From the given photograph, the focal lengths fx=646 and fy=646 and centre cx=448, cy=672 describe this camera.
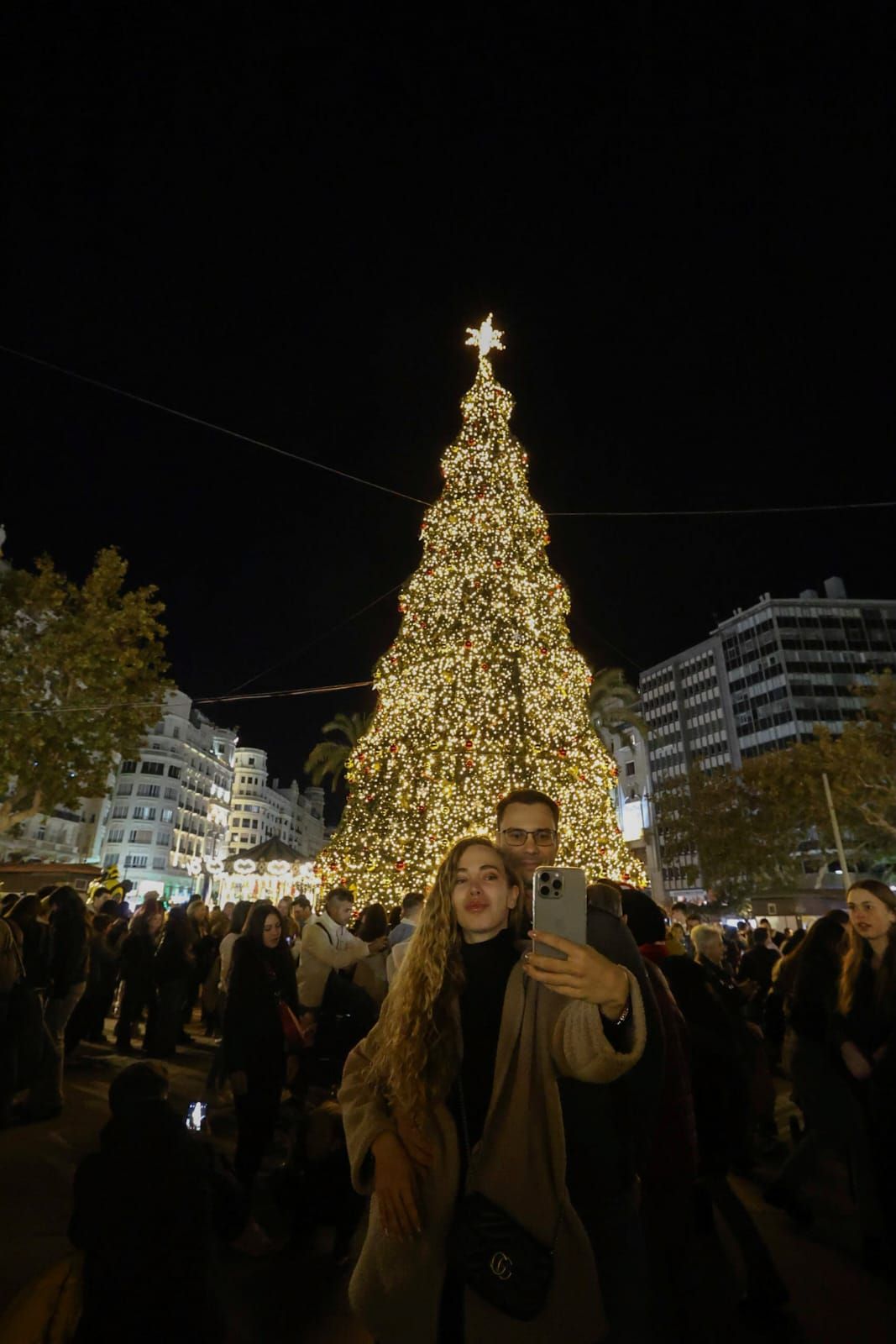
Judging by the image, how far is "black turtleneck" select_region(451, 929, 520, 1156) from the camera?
1869mm

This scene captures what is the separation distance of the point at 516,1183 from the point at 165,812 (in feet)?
280

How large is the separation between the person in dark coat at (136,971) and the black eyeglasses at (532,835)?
7853 mm

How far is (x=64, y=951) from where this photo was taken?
22.7ft

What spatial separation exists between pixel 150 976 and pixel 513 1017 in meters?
8.82

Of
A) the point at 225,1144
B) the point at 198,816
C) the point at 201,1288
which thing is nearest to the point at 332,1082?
the point at 225,1144

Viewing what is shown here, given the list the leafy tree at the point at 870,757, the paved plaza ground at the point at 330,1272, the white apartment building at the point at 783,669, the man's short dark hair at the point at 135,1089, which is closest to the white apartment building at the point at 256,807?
the white apartment building at the point at 783,669

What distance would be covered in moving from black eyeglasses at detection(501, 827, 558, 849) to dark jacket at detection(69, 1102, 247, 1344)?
1635 millimetres

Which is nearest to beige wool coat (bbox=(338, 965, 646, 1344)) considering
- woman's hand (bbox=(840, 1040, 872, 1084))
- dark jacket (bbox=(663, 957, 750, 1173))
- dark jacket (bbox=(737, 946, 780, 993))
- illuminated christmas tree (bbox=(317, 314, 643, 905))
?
dark jacket (bbox=(663, 957, 750, 1173))

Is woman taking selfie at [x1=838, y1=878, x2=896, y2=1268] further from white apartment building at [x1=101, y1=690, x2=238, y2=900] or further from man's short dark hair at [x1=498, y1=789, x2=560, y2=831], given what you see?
white apartment building at [x1=101, y1=690, x2=238, y2=900]

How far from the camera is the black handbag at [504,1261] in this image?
158 centimetres

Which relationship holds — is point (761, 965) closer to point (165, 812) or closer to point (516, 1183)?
point (516, 1183)

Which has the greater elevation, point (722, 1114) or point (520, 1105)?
point (520, 1105)

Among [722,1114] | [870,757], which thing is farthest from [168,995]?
[870,757]

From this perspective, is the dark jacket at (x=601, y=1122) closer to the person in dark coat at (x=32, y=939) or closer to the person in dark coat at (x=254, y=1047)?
the person in dark coat at (x=254, y=1047)
